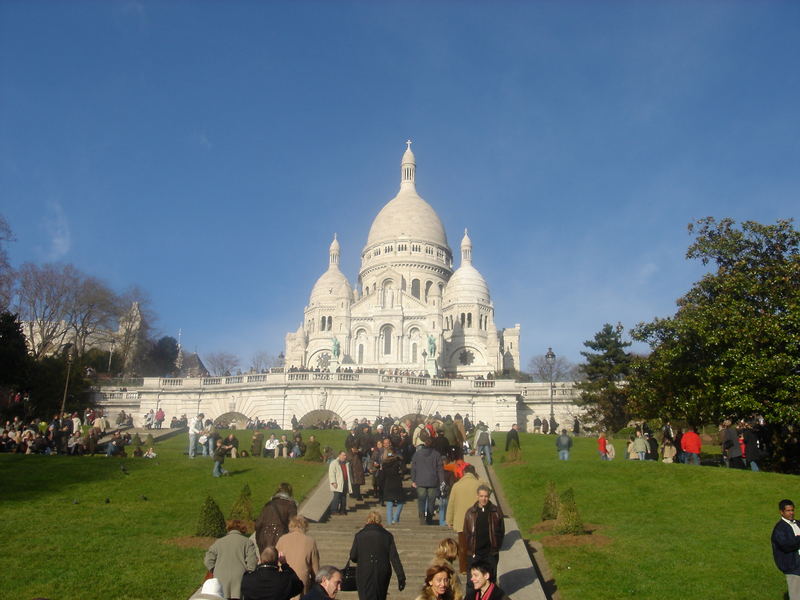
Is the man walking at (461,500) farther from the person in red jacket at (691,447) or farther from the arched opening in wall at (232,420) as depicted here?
the arched opening in wall at (232,420)

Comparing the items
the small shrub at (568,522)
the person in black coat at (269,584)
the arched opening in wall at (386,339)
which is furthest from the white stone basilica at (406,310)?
the person in black coat at (269,584)

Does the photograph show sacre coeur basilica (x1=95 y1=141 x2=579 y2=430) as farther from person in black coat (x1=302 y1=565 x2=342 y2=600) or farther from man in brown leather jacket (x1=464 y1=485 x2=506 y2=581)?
person in black coat (x1=302 y1=565 x2=342 y2=600)

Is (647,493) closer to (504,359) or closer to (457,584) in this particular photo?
(457,584)

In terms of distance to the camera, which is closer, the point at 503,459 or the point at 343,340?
the point at 503,459

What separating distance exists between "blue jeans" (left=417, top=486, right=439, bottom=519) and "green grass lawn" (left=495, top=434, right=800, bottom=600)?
2276 mm

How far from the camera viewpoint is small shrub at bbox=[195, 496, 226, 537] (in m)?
14.2

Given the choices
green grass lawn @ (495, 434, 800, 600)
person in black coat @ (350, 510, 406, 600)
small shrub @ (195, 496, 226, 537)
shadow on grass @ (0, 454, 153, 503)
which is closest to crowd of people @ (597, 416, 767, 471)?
green grass lawn @ (495, 434, 800, 600)

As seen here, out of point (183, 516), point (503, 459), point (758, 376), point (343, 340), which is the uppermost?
point (343, 340)

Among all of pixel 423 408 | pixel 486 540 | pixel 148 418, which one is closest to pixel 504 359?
pixel 423 408

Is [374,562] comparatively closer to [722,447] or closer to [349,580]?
[349,580]

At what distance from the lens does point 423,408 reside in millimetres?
44812

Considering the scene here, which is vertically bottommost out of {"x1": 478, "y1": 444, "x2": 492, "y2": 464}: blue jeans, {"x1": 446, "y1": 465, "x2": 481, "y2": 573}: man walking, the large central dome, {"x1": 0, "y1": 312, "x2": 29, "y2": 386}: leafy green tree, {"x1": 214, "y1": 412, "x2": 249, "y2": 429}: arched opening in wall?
{"x1": 446, "y1": 465, "x2": 481, "y2": 573}: man walking

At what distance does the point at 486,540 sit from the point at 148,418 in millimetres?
35354

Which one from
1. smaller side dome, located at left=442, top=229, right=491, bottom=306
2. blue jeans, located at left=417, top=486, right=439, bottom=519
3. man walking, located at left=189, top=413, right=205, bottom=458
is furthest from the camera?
smaller side dome, located at left=442, top=229, right=491, bottom=306
